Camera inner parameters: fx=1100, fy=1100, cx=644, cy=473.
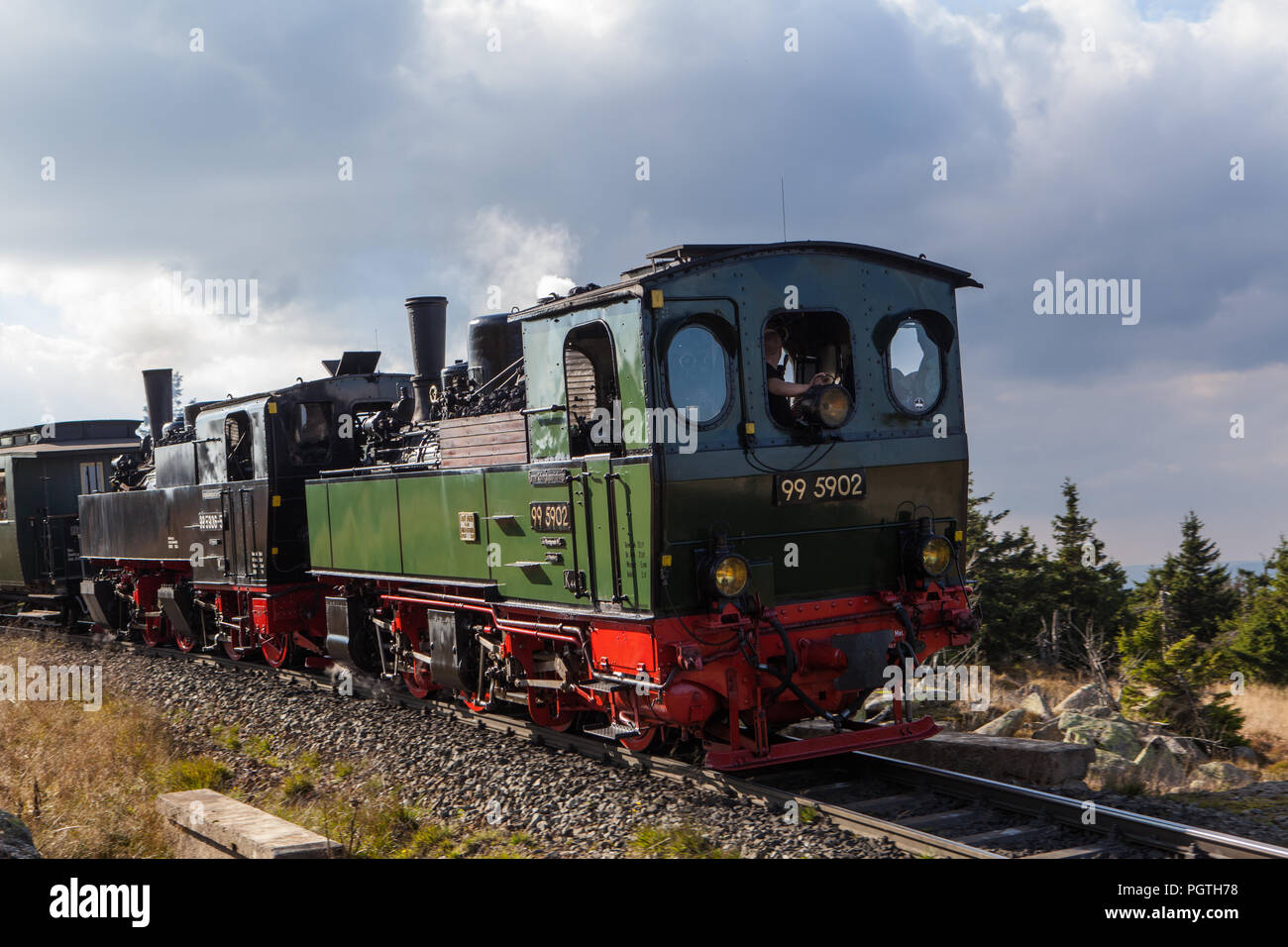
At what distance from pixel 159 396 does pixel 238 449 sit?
6416 mm

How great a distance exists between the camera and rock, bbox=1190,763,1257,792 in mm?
7785

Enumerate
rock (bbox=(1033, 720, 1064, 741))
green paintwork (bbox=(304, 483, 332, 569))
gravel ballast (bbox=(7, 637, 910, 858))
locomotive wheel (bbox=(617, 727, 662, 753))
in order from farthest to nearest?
green paintwork (bbox=(304, 483, 332, 569))
rock (bbox=(1033, 720, 1064, 741))
locomotive wheel (bbox=(617, 727, 662, 753))
gravel ballast (bbox=(7, 637, 910, 858))

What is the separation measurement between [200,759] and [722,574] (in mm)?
5074

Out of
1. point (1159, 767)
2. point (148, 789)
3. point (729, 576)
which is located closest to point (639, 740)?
point (729, 576)

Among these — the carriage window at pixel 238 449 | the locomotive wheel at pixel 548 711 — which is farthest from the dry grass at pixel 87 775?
the carriage window at pixel 238 449

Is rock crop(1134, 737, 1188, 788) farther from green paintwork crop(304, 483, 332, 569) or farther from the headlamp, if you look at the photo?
green paintwork crop(304, 483, 332, 569)

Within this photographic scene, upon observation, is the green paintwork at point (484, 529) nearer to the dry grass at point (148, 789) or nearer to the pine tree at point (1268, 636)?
the dry grass at point (148, 789)

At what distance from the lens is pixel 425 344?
1196 centimetres

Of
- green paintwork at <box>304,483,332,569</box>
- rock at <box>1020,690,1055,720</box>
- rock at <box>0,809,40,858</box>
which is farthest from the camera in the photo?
green paintwork at <box>304,483,332,569</box>

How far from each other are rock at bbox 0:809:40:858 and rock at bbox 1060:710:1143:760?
7199 millimetres

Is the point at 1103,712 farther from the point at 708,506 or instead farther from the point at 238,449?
the point at 238,449

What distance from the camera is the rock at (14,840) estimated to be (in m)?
5.60

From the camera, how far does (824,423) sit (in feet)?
24.3

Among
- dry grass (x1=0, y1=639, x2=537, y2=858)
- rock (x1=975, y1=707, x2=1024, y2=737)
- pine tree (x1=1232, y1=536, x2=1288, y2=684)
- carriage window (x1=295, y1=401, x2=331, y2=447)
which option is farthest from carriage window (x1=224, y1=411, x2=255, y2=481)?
pine tree (x1=1232, y1=536, x2=1288, y2=684)
